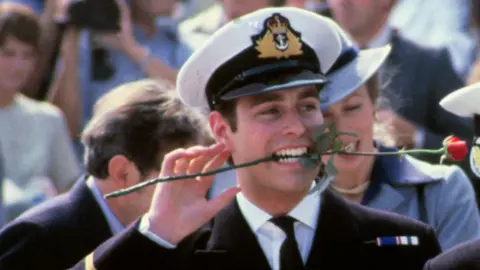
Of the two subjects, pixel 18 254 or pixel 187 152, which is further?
pixel 18 254

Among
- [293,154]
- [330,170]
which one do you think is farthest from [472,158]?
[293,154]

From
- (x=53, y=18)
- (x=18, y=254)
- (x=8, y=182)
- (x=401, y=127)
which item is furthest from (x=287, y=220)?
(x=53, y=18)

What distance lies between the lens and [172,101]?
576 cm

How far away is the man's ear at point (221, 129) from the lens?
15.8 ft

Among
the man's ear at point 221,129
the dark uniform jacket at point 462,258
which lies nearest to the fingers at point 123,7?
the man's ear at point 221,129

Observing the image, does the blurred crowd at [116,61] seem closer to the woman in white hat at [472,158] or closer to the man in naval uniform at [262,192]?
the man in naval uniform at [262,192]

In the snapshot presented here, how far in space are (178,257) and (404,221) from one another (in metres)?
0.77

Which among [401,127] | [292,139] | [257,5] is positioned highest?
[292,139]

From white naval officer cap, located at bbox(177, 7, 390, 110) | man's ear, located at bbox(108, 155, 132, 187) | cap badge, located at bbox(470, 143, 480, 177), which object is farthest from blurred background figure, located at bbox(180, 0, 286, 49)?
cap badge, located at bbox(470, 143, 480, 177)

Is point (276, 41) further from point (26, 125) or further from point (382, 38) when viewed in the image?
point (26, 125)

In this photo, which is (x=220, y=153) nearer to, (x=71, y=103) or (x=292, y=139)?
(x=292, y=139)

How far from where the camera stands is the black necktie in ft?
15.3

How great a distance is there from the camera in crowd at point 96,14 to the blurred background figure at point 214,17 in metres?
0.48

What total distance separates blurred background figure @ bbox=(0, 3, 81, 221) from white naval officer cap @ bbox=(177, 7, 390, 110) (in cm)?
314
